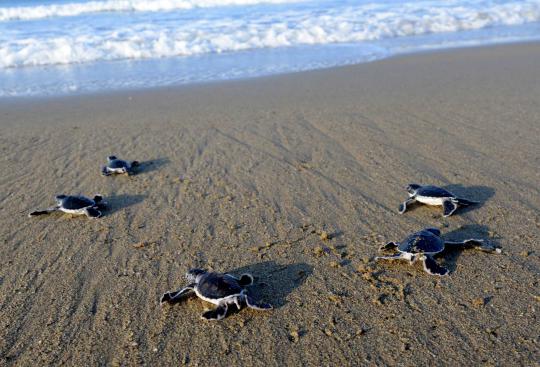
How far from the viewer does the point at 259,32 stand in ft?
39.5

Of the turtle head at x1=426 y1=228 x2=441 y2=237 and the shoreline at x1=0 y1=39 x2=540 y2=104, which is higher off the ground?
the turtle head at x1=426 y1=228 x2=441 y2=237

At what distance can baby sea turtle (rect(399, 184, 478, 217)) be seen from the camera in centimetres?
355

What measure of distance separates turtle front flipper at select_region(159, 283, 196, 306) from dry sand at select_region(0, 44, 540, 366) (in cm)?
7

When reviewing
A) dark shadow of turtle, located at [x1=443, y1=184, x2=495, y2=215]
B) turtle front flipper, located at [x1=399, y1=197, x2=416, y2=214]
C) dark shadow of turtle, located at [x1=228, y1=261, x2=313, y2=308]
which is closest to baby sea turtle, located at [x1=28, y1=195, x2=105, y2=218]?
dark shadow of turtle, located at [x1=228, y1=261, x2=313, y2=308]

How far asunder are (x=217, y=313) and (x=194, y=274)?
1.11 ft

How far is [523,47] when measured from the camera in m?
9.67

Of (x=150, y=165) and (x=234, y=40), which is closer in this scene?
(x=150, y=165)

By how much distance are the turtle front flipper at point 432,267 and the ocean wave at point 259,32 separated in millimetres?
8930

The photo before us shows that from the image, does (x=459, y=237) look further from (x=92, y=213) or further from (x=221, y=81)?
(x=221, y=81)

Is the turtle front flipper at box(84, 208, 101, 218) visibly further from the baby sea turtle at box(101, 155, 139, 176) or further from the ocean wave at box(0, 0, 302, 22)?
the ocean wave at box(0, 0, 302, 22)

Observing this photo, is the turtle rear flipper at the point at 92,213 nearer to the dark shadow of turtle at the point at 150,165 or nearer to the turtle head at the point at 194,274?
the dark shadow of turtle at the point at 150,165

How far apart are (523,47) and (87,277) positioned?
9.86 m

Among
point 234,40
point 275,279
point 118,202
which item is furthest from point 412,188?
point 234,40

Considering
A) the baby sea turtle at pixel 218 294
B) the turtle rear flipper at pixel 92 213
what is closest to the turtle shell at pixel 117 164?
the turtle rear flipper at pixel 92 213
